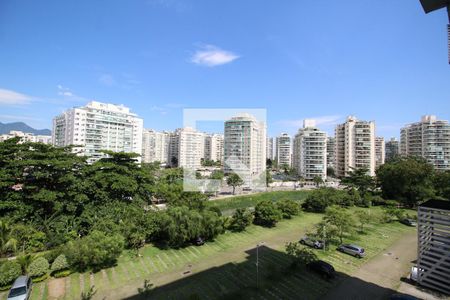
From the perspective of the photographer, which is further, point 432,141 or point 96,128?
point 432,141

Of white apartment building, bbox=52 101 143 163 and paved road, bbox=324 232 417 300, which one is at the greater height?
white apartment building, bbox=52 101 143 163

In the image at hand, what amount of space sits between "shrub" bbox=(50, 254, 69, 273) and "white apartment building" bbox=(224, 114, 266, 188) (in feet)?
127

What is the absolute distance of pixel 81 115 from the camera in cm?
4166

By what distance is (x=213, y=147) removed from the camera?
92688 millimetres

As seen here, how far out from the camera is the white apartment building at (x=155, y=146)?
79.9m

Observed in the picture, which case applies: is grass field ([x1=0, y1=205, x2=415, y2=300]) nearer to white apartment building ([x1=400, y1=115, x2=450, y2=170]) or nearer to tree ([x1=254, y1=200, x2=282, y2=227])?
tree ([x1=254, y1=200, x2=282, y2=227])

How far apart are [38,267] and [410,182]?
36473 millimetres

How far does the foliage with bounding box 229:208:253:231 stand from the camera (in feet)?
62.8

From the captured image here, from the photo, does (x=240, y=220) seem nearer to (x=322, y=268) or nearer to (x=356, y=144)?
(x=322, y=268)

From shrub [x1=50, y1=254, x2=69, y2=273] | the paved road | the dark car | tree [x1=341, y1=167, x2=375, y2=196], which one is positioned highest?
tree [x1=341, y1=167, x2=375, y2=196]

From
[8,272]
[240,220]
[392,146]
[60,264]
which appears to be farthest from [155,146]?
[392,146]

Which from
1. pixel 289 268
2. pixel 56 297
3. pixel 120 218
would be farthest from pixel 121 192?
pixel 289 268

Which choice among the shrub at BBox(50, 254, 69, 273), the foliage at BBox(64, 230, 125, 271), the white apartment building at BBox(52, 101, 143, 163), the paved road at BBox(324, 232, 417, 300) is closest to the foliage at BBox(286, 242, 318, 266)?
the paved road at BBox(324, 232, 417, 300)

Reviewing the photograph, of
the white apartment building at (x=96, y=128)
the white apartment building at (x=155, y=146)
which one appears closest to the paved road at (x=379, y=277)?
the white apartment building at (x=96, y=128)
